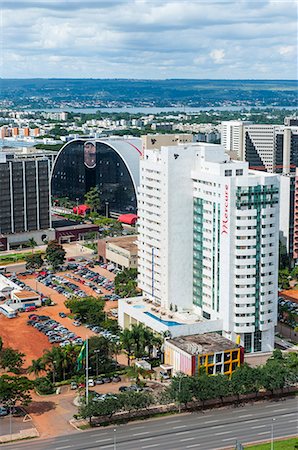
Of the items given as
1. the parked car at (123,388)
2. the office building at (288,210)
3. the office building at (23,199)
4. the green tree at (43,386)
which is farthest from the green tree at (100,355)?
the office building at (23,199)

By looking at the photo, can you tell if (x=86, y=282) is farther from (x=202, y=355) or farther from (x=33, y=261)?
(x=202, y=355)

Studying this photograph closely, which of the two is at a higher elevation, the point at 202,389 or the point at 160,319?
the point at 160,319

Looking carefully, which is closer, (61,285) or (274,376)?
(274,376)

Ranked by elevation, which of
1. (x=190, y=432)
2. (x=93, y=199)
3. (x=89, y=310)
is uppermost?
(x=93, y=199)

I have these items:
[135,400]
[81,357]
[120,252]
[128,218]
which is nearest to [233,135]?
[128,218]

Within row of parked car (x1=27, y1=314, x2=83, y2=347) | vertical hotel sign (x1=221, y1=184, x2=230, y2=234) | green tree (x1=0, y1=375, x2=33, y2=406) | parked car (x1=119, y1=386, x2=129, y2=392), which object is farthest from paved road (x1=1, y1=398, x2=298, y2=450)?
row of parked car (x1=27, y1=314, x2=83, y2=347)

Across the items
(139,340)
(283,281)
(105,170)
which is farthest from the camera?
(105,170)
